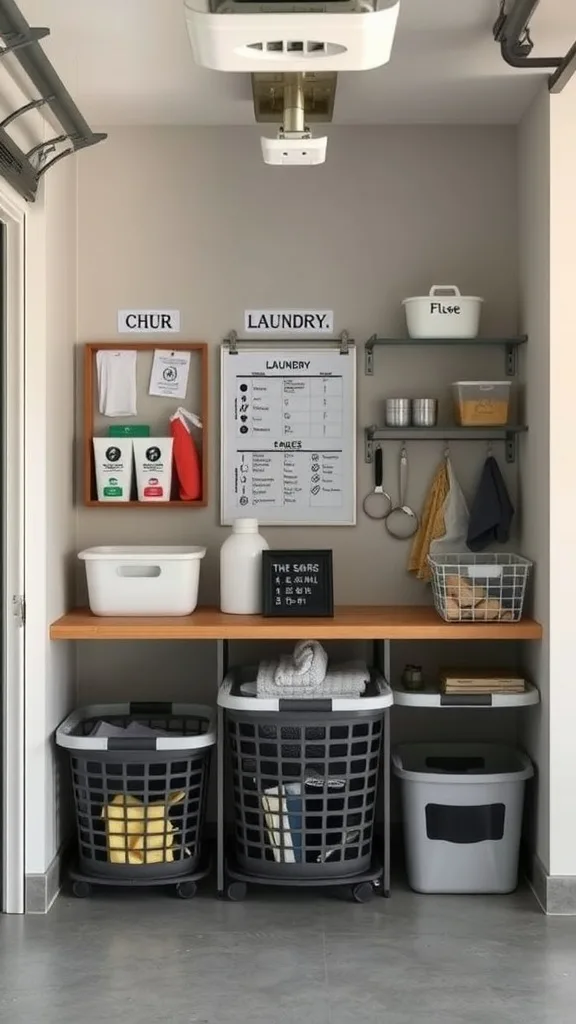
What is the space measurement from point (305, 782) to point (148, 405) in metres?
1.55

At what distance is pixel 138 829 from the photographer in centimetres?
376

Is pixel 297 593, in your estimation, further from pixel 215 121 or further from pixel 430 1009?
pixel 215 121

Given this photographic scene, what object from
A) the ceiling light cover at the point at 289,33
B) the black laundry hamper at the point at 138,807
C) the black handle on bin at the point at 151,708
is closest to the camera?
the ceiling light cover at the point at 289,33

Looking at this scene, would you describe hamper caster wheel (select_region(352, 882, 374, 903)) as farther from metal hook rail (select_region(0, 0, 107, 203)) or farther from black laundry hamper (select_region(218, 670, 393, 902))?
metal hook rail (select_region(0, 0, 107, 203))

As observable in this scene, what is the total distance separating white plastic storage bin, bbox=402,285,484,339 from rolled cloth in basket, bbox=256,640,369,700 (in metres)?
1.23

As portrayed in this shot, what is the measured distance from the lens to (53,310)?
3832mm

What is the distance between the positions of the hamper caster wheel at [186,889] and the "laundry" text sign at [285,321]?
6.58 feet

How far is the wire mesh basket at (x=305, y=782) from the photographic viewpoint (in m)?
3.68

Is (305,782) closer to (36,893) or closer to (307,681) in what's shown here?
(307,681)

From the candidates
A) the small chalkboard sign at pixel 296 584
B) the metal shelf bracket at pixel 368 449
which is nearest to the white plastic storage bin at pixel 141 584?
the small chalkboard sign at pixel 296 584

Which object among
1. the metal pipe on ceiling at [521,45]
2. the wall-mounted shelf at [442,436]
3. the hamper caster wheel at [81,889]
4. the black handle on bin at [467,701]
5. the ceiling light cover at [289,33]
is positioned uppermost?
the metal pipe on ceiling at [521,45]

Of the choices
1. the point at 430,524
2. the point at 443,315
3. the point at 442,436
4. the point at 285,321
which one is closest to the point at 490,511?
the point at 430,524

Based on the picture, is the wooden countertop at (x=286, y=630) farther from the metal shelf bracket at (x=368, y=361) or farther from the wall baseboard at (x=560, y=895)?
the metal shelf bracket at (x=368, y=361)

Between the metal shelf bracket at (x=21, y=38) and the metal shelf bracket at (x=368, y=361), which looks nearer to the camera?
the metal shelf bracket at (x=21, y=38)
